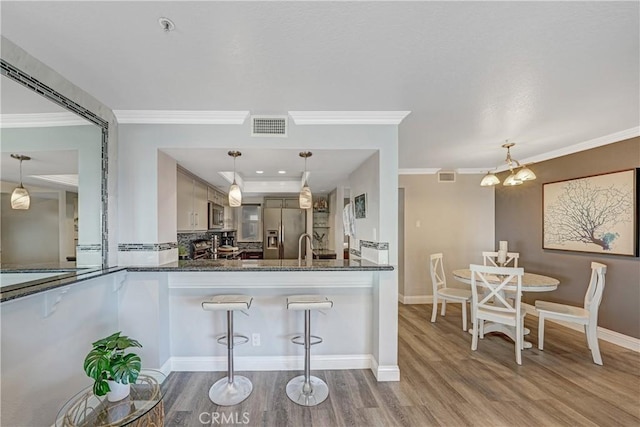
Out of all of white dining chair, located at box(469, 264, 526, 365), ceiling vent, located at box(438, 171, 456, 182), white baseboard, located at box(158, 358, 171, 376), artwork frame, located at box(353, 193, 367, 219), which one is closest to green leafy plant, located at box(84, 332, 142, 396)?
white baseboard, located at box(158, 358, 171, 376)

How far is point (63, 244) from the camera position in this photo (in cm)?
198

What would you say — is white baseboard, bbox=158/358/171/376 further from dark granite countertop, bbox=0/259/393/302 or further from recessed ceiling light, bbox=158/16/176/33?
recessed ceiling light, bbox=158/16/176/33

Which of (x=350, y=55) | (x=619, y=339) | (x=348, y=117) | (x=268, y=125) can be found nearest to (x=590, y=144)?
(x=619, y=339)

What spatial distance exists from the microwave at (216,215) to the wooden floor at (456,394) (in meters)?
2.51

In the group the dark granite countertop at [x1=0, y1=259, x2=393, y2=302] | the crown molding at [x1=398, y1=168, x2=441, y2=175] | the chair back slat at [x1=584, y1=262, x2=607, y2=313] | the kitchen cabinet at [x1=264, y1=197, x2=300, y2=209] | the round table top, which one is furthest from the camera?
the kitchen cabinet at [x1=264, y1=197, x2=300, y2=209]

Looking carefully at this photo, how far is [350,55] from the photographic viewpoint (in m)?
1.64

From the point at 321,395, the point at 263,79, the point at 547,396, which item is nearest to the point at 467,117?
the point at 263,79

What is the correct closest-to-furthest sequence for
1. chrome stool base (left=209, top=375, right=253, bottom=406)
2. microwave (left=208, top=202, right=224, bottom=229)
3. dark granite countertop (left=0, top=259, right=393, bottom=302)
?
dark granite countertop (left=0, top=259, right=393, bottom=302)
chrome stool base (left=209, top=375, right=253, bottom=406)
microwave (left=208, top=202, right=224, bottom=229)

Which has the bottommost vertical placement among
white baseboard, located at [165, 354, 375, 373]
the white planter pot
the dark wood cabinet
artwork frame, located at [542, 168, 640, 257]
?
white baseboard, located at [165, 354, 375, 373]

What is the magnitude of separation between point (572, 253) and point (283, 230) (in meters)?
4.85

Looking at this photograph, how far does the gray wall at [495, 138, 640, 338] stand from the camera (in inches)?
123

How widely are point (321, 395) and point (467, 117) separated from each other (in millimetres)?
2754

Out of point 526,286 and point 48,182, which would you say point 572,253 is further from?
point 48,182

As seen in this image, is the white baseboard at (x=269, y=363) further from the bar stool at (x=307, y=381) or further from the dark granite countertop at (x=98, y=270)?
the dark granite countertop at (x=98, y=270)
